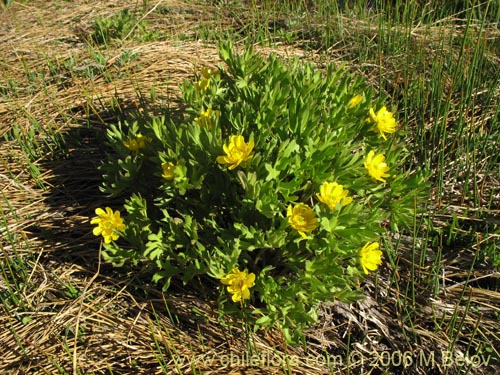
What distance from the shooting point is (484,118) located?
2.82 m

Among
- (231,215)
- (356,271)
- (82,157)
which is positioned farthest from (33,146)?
(356,271)

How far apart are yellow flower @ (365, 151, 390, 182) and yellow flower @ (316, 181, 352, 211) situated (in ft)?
0.65

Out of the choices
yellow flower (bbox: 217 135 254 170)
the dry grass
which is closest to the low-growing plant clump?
yellow flower (bbox: 217 135 254 170)

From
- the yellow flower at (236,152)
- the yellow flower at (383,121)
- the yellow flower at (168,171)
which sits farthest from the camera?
the yellow flower at (383,121)

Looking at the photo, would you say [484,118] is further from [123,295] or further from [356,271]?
[123,295]

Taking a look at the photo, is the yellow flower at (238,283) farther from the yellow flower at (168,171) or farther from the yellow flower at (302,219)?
the yellow flower at (168,171)

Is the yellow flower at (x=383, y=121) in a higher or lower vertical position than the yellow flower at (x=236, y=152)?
lower

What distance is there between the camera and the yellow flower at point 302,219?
5.66 ft

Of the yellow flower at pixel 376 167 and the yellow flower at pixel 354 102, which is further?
the yellow flower at pixel 354 102

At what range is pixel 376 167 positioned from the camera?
1.89 meters

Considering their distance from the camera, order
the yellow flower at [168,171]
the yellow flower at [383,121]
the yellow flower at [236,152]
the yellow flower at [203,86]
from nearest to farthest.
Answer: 1. the yellow flower at [236,152]
2. the yellow flower at [168,171]
3. the yellow flower at [383,121]
4. the yellow flower at [203,86]

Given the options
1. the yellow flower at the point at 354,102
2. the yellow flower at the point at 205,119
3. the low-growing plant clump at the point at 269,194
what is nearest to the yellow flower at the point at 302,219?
the low-growing plant clump at the point at 269,194

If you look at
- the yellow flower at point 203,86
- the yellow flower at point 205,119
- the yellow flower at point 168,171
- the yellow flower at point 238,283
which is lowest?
the yellow flower at point 238,283

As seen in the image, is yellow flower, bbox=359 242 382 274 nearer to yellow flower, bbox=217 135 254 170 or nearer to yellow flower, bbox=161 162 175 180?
yellow flower, bbox=217 135 254 170
